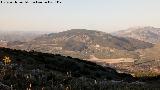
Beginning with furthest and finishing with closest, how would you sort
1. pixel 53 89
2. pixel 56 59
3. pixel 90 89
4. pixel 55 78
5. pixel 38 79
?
pixel 56 59, pixel 55 78, pixel 38 79, pixel 90 89, pixel 53 89

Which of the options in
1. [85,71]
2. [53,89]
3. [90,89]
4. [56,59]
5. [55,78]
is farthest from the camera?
[56,59]

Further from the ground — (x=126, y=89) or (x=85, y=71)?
(x=126, y=89)

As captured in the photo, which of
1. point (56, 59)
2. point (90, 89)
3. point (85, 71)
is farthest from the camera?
point (56, 59)

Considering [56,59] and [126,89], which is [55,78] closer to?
[126,89]

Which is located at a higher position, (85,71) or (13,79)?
(13,79)

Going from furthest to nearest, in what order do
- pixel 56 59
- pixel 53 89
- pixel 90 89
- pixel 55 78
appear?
pixel 56 59 → pixel 55 78 → pixel 90 89 → pixel 53 89

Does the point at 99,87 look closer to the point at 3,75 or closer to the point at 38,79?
the point at 38,79

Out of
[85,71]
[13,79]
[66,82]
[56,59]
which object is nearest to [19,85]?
[13,79]

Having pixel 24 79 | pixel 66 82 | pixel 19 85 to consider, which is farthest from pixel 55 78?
pixel 19 85

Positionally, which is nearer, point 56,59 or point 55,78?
point 55,78
